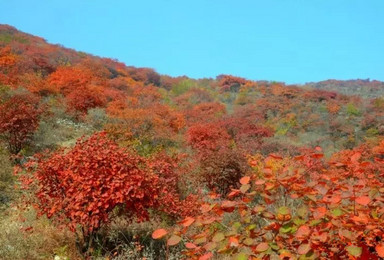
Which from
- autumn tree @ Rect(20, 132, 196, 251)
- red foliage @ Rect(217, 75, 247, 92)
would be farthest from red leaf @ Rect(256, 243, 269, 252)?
red foliage @ Rect(217, 75, 247, 92)

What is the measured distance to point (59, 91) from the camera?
73.4ft

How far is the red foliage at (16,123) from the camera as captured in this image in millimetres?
11461

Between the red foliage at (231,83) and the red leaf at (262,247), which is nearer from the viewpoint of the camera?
the red leaf at (262,247)

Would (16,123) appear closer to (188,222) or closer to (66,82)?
(188,222)

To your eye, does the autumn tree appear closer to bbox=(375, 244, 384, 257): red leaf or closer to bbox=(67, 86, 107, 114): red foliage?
bbox=(375, 244, 384, 257): red leaf

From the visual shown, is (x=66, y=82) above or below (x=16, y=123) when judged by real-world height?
above

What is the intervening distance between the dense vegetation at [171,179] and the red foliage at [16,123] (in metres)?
0.04

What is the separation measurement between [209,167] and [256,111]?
2121 cm

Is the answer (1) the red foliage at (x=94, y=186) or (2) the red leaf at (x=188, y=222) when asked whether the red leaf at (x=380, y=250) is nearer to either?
(2) the red leaf at (x=188, y=222)

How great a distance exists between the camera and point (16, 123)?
1164 cm

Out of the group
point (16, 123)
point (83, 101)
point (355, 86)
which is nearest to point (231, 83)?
point (355, 86)

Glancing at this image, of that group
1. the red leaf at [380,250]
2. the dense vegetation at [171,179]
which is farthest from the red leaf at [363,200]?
the red leaf at [380,250]

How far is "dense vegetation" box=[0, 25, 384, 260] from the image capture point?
9.61 ft

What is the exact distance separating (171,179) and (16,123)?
21.5 ft
